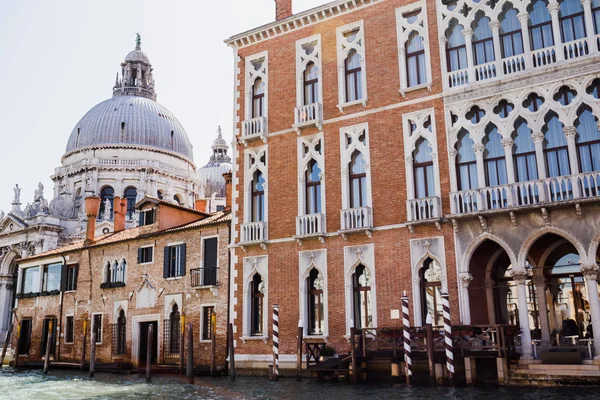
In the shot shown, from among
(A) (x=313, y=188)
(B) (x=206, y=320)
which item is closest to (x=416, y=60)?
(A) (x=313, y=188)

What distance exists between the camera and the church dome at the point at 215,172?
241ft

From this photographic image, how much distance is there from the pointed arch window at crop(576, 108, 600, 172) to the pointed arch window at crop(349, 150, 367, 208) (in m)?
5.76

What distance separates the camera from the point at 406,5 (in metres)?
18.0

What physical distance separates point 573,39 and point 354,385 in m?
10.3

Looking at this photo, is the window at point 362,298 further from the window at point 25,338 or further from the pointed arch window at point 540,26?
the window at point 25,338

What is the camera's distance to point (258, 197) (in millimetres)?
20141

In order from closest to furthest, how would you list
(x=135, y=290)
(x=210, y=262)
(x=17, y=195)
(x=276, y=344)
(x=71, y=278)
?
(x=276, y=344) → (x=210, y=262) → (x=135, y=290) → (x=71, y=278) → (x=17, y=195)

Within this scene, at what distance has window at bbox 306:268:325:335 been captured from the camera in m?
18.0

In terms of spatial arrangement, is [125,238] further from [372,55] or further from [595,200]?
[595,200]

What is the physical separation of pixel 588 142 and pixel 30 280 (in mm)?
26275

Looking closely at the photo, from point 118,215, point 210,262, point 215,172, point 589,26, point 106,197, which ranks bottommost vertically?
point 210,262

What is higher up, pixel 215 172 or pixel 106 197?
pixel 215 172

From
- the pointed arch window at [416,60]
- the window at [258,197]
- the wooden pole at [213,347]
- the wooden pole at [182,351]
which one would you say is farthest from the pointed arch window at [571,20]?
the wooden pole at [182,351]

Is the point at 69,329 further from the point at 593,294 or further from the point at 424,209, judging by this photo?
the point at 593,294
